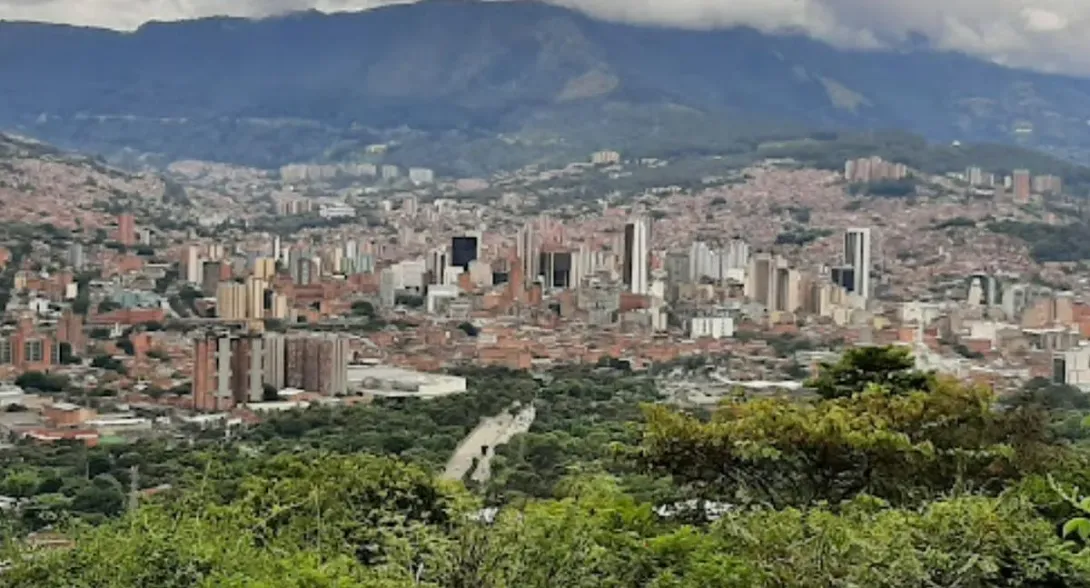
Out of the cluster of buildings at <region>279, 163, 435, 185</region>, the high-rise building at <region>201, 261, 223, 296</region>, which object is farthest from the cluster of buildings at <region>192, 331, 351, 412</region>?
the cluster of buildings at <region>279, 163, 435, 185</region>

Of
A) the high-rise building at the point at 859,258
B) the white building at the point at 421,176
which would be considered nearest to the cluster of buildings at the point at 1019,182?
the high-rise building at the point at 859,258

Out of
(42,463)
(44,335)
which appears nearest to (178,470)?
(42,463)

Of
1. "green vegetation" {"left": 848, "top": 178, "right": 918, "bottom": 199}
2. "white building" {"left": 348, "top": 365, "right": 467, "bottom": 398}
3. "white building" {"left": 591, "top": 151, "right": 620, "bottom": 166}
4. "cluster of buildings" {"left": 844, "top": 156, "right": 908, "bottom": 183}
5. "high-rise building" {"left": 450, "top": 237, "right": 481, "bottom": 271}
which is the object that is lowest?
"white building" {"left": 348, "top": 365, "right": 467, "bottom": 398}

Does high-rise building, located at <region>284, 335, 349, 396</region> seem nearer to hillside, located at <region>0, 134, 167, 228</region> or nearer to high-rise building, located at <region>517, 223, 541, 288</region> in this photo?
high-rise building, located at <region>517, 223, 541, 288</region>

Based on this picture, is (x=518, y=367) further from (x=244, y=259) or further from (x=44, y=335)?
(x=244, y=259)

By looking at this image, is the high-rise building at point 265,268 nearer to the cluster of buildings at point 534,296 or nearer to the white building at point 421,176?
the cluster of buildings at point 534,296
